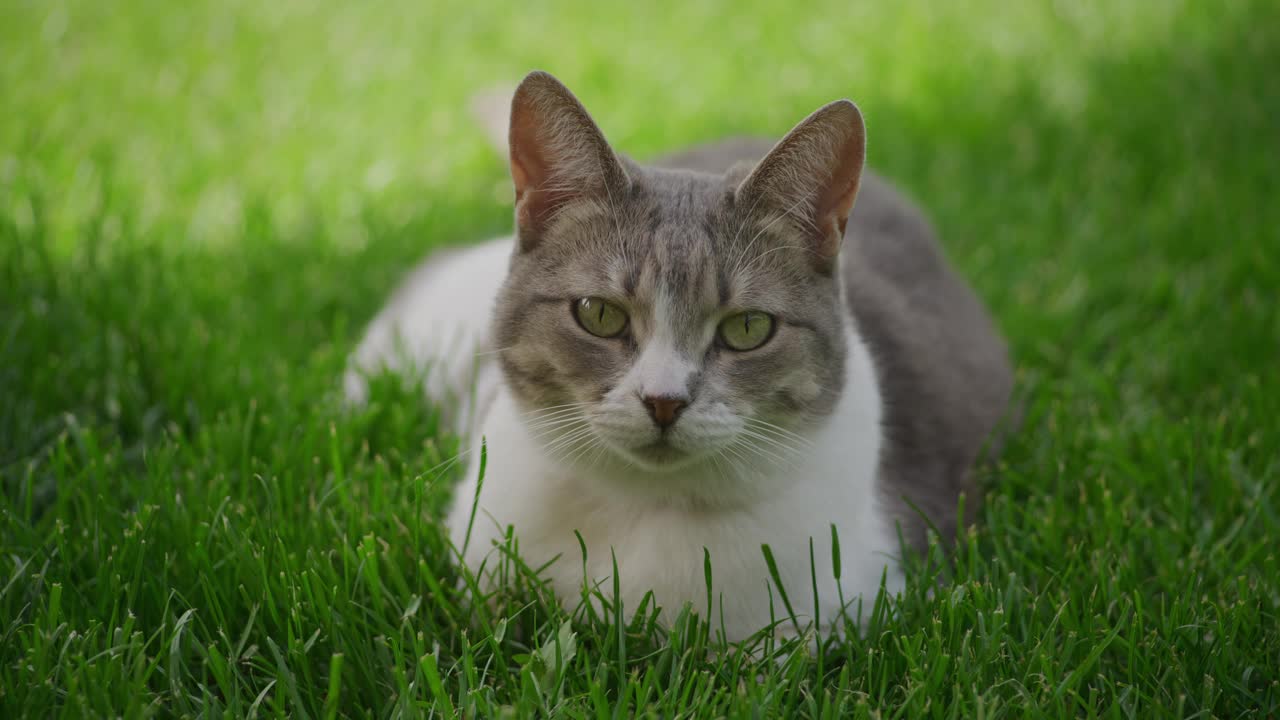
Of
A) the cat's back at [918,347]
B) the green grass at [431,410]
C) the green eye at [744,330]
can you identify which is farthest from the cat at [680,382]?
the cat's back at [918,347]

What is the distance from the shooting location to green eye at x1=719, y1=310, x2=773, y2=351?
204 cm

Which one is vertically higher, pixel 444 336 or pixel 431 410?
pixel 444 336

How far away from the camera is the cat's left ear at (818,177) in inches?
81.0

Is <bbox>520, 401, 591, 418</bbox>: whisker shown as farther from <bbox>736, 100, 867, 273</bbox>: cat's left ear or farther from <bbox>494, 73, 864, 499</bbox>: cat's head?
<bbox>736, 100, 867, 273</bbox>: cat's left ear

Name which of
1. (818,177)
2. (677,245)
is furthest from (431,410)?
(818,177)

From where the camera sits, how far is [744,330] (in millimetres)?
2043

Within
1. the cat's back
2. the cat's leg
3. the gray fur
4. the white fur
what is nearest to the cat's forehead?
the gray fur

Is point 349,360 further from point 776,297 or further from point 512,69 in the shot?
point 512,69

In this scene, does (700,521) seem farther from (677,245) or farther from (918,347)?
(918,347)

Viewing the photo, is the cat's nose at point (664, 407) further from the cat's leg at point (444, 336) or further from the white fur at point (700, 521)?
the cat's leg at point (444, 336)

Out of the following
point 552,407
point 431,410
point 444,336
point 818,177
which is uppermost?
point 818,177

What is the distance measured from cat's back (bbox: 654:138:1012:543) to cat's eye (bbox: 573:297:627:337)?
0.68 m

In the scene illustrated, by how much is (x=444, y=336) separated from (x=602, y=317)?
1409mm

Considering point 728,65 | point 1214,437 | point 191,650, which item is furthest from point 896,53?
point 191,650
